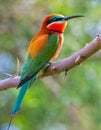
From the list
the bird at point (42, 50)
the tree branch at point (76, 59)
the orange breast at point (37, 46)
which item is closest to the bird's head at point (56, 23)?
the bird at point (42, 50)

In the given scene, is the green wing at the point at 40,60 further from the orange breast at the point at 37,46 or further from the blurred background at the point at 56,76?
the blurred background at the point at 56,76

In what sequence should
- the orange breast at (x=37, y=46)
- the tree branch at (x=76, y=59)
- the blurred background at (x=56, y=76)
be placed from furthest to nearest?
the blurred background at (x=56, y=76) < the orange breast at (x=37, y=46) < the tree branch at (x=76, y=59)

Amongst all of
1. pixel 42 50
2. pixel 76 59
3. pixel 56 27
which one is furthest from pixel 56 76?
pixel 76 59

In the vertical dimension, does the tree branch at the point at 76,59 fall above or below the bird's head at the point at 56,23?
above

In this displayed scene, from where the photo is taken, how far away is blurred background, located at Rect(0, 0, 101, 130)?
4.15 metres

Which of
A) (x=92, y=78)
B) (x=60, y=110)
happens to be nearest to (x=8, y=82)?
(x=92, y=78)

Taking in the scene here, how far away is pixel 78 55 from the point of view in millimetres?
1796

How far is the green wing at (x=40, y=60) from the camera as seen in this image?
7.29 ft

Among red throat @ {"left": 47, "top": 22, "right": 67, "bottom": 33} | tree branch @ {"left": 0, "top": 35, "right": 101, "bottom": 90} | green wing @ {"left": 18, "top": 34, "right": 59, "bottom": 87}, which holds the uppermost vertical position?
tree branch @ {"left": 0, "top": 35, "right": 101, "bottom": 90}

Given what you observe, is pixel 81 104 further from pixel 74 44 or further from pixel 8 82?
pixel 8 82

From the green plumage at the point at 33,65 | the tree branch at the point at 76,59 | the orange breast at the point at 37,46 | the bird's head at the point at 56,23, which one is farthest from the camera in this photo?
the bird's head at the point at 56,23

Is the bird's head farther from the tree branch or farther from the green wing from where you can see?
the tree branch

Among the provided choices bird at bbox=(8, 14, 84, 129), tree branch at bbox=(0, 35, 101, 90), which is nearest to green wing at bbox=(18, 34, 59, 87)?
bird at bbox=(8, 14, 84, 129)

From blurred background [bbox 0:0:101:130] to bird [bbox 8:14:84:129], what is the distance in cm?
147
